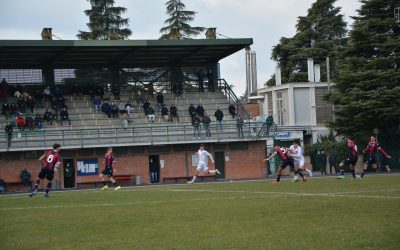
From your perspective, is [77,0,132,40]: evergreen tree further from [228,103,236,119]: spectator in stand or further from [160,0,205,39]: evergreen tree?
[228,103,236,119]: spectator in stand

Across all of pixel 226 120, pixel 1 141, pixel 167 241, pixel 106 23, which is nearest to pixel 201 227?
pixel 167 241

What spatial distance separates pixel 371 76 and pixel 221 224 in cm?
→ 4276

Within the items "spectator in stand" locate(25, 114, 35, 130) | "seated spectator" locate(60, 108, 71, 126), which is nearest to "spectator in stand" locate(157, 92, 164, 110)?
"seated spectator" locate(60, 108, 71, 126)

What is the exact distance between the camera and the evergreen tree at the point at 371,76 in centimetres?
5478

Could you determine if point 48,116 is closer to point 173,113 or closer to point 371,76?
point 173,113

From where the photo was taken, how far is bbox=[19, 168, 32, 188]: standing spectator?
49.2 meters

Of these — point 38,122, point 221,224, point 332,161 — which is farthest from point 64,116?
point 221,224

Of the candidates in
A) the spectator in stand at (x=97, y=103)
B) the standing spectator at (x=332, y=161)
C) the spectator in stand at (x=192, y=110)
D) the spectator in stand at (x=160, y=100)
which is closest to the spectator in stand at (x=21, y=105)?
the spectator in stand at (x=97, y=103)

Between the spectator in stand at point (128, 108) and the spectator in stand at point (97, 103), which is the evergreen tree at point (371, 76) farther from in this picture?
the spectator in stand at point (97, 103)

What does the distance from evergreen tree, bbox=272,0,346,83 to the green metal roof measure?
2207cm

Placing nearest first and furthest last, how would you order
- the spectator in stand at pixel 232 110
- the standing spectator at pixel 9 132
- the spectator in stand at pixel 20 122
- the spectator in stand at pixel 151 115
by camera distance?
the standing spectator at pixel 9 132 < the spectator in stand at pixel 20 122 < the spectator in stand at pixel 151 115 < the spectator in stand at pixel 232 110

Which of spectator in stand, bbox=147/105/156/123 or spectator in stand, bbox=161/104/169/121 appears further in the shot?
spectator in stand, bbox=161/104/169/121

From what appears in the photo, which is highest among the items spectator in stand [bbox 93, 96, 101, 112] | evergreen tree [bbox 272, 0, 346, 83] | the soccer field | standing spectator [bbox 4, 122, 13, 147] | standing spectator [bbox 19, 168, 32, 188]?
evergreen tree [bbox 272, 0, 346, 83]

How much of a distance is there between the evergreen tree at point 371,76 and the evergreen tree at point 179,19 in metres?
28.1
